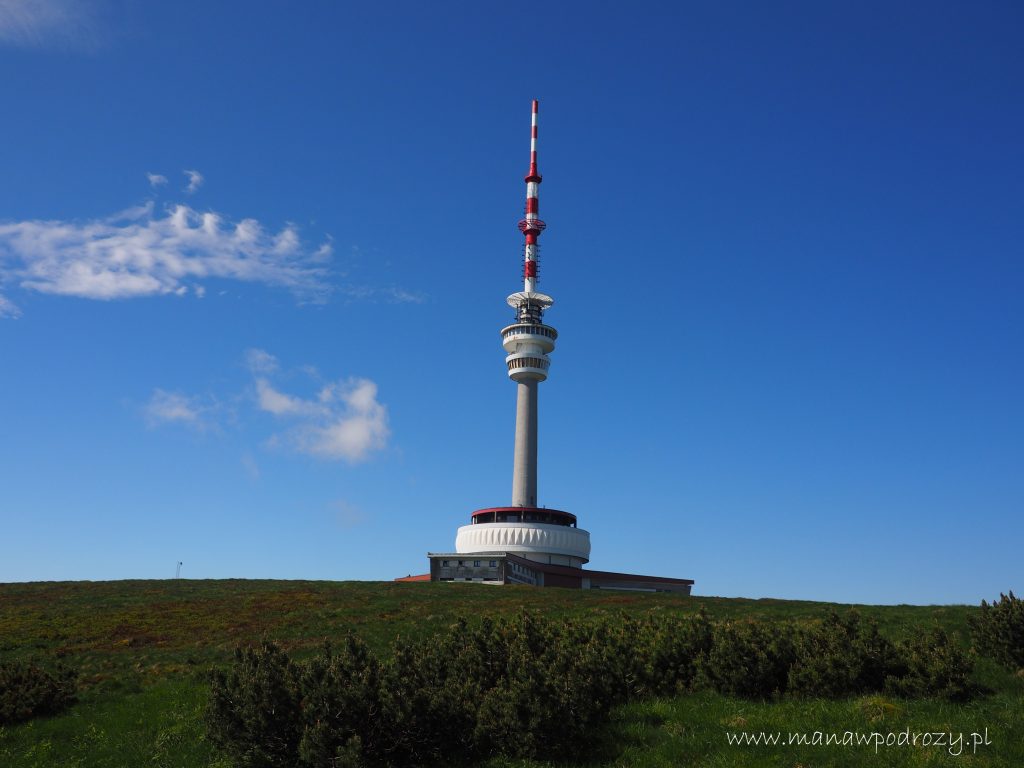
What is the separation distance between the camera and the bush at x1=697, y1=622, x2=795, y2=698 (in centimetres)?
1906

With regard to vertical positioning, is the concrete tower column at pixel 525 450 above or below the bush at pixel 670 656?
above

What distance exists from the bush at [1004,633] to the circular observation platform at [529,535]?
60556 mm

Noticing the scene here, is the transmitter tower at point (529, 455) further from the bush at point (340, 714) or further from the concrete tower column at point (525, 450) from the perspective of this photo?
the bush at point (340, 714)

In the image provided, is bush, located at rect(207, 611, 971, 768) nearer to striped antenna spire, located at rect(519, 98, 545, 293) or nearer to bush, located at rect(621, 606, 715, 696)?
bush, located at rect(621, 606, 715, 696)

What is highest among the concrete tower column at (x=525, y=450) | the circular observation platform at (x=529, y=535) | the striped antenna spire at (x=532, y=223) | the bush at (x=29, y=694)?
the striped antenna spire at (x=532, y=223)

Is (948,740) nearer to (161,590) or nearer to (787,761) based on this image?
(787,761)

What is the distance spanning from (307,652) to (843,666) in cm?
2033

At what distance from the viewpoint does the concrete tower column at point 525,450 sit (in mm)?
87125

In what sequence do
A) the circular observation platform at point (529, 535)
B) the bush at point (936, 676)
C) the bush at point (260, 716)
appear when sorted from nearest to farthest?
the bush at point (260, 716) < the bush at point (936, 676) < the circular observation platform at point (529, 535)

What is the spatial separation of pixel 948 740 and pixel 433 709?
9663 mm

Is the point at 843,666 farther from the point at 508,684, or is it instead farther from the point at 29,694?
the point at 29,694

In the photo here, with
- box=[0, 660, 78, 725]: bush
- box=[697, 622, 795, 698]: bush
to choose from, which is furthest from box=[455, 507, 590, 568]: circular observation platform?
box=[697, 622, 795, 698]: bush

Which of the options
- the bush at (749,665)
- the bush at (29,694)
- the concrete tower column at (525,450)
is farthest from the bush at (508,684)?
the concrete tower column at (525,450)

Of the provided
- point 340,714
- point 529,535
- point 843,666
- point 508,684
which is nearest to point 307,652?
point 508,684
